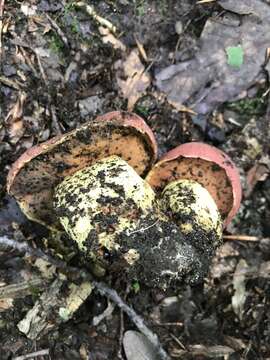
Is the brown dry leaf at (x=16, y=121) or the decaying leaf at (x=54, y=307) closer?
the decaying leaf at (x=54, y=307)

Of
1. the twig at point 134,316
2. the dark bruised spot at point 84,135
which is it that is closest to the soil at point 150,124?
the twig at point 134,316

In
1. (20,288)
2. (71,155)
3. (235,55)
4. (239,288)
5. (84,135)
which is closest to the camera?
(84,135)

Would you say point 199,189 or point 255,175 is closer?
point 199,189

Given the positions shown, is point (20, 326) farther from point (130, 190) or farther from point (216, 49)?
point (216, 49)

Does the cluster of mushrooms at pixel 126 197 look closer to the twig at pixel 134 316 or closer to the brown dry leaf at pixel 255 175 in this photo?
the twig at pixel 134 316

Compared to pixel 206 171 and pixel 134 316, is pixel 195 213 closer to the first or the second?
pixel 206 171

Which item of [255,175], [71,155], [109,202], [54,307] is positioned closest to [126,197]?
[109,202]

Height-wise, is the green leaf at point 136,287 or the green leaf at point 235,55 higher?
the green leaf at point 235,55

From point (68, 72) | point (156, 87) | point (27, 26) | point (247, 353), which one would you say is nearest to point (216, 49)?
point (156, 87)
